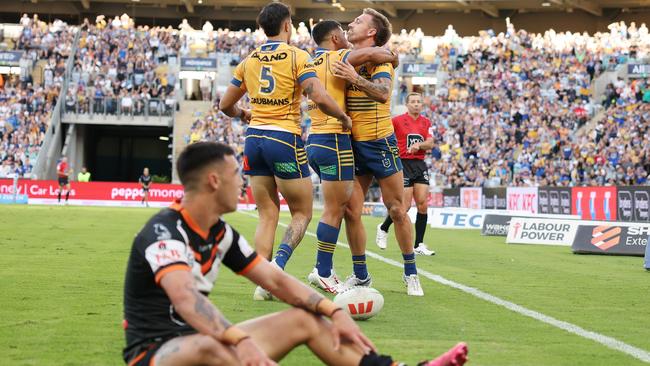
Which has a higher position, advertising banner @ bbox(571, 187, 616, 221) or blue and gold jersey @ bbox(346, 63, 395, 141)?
blue and gold jersey @ bbox(346, 63, 395, 141)

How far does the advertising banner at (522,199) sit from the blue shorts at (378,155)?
21471mm

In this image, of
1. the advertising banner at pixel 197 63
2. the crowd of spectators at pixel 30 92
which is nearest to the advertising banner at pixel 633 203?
the crowd of spectators at pixel 30 92

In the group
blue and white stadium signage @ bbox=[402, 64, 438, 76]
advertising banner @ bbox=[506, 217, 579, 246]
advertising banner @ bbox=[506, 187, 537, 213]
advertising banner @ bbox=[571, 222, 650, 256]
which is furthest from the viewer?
blue and white stadium signage @ bbox=[402, 64, 438, 76]

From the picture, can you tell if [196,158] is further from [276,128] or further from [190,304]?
[276,128]

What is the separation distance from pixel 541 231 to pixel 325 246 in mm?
12539

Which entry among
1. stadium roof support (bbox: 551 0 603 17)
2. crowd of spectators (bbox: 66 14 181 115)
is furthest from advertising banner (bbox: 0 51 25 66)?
stadium roof support (bbox: 551 0 603 17)

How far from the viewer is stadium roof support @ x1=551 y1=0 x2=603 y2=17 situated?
2584 inches

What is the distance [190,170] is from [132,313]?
27.6 inches

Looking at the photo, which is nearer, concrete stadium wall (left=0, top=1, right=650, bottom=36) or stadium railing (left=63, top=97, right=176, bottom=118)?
stadium railing (left=63, top=97, right=176, bottom=118)

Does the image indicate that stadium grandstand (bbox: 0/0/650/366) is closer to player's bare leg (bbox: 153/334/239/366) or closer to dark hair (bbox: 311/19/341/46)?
player's bare leg (bbox: 153/334/239/366)

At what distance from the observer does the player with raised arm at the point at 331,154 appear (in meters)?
8.82

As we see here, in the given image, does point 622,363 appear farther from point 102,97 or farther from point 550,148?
point 102,97

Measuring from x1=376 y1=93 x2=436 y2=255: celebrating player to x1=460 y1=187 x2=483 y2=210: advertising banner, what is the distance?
18832mm

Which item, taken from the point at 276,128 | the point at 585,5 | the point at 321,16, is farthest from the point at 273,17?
the point at 321,16
